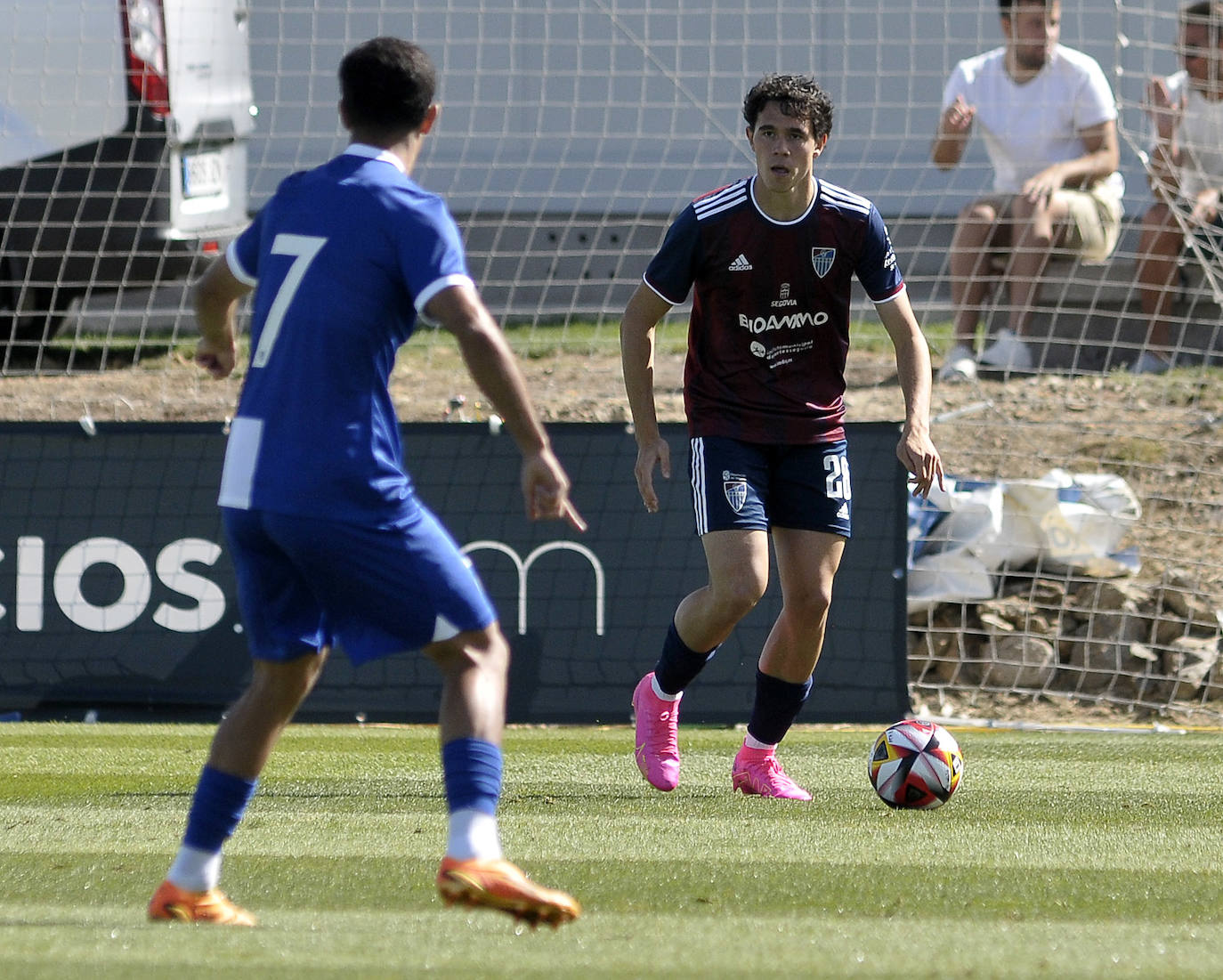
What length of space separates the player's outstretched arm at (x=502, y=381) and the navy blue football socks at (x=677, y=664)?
2417 mm

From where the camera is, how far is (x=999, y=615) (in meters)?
9.20

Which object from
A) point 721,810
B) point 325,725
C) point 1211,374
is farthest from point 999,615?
point 721,810

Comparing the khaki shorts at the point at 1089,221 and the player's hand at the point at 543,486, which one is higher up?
the khaki shorts at the point at 1089,221

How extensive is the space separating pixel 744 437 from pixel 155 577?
376 cm

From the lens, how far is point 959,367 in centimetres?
1033

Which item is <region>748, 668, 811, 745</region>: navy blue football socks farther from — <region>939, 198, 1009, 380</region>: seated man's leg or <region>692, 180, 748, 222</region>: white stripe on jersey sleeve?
<region>939, 198, 1009, 380</region>: seated man's leg

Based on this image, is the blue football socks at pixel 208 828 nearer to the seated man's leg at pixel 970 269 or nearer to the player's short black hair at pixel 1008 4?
the seated man's leg at pixel 970 269

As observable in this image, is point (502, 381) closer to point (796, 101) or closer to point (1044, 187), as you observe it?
point (796, 101)

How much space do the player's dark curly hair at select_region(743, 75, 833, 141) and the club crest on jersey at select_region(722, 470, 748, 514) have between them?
3.66 ft

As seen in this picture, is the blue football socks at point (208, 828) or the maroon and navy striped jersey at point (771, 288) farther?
the maroon and navy striped jersey at point (771, 288)

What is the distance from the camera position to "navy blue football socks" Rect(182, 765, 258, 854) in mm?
3611

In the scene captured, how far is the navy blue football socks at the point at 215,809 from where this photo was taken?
3611mm

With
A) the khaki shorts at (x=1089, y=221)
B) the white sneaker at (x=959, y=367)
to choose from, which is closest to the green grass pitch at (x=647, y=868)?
the white sneaker at (x=959, y=367)

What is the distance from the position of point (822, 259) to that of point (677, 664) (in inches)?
56.8
